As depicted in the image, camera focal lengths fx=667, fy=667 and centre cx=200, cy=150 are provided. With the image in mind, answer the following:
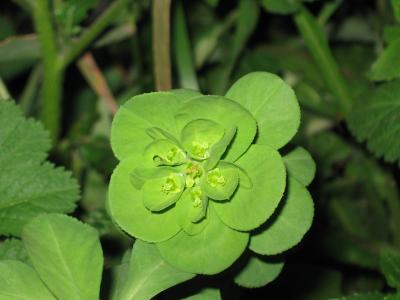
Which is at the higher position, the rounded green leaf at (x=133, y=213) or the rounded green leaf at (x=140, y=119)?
the rounded green leaf at (x=140, y=119)

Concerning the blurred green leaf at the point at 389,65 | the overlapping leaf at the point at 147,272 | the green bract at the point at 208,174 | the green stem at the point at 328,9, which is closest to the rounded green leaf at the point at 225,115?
the green bract at the point at 208,174

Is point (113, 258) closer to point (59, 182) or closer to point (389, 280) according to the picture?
point (59, 182)

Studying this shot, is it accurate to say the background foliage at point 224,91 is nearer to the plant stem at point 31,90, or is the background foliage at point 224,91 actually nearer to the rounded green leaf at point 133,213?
the plant stem at point 31,90

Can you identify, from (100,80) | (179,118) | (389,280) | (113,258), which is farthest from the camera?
(100,80)

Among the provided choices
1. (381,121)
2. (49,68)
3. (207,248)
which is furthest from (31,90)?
(207,248)

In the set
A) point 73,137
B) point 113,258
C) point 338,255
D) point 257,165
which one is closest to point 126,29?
point 73,137

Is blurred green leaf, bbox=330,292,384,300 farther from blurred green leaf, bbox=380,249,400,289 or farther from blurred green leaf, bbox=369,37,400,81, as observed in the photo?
blurred green leaf, bbox=369,37,400,81
